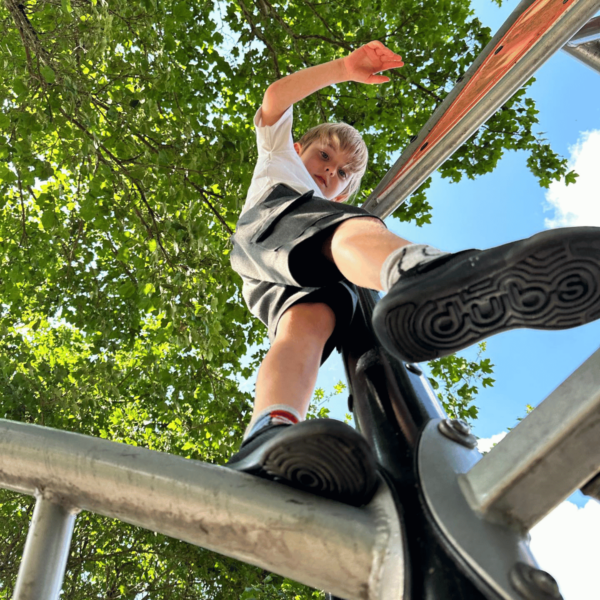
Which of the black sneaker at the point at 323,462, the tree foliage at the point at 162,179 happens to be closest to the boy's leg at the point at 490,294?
the black sneaker at the point at 323,462

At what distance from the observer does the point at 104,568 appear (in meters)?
7.29

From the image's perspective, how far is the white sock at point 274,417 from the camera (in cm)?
104

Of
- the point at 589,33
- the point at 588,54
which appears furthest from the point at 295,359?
the point at 588,54

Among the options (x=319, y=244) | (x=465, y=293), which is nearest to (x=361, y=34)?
(x=319, y=244)

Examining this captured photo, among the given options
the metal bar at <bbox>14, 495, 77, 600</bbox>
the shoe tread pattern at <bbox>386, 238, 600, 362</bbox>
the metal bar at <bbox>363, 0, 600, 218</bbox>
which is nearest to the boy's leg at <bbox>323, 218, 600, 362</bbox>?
the shoe tread pattern at <bbox>386, 238, 600, 362</bbox>

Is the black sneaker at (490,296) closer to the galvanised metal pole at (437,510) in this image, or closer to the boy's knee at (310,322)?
the galvanised metal pole at (437,510)

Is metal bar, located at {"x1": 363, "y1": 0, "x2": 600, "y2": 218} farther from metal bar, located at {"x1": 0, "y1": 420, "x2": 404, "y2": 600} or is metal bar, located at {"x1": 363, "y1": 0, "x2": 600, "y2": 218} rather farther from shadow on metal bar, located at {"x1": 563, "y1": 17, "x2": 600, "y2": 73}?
metal bar, located at {"x1": 0, "y1": 420, "x2": 404, "y2": 600}

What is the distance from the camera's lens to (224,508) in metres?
0.59

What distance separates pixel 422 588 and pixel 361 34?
5.50 metres

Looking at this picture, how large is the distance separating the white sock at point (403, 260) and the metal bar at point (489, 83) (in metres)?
0.89

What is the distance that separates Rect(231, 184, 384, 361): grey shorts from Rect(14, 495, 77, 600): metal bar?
0.75 metres

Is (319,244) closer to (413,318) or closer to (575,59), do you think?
(413,318)

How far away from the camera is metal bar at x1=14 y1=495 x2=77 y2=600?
55 centimetres

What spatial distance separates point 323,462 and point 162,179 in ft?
14.5
